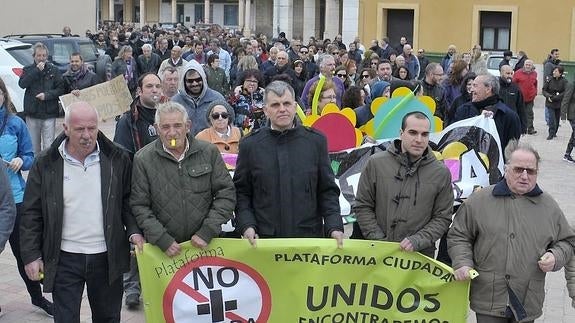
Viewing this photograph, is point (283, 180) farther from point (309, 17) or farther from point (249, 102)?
point (309, 17)

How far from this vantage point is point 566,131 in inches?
815

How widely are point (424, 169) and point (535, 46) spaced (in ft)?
99.2

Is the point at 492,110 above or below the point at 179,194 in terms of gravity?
above

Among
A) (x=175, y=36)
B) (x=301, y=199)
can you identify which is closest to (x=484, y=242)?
(x=301, y=199)

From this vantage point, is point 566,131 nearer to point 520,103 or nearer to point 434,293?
point 520,103

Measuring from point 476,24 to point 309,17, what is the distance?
75.6 feet

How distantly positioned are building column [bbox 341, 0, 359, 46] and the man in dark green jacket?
34468 mm

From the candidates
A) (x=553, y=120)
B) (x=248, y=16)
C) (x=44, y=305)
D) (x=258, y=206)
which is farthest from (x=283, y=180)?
(x=248, y=16)

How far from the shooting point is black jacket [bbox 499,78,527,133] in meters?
11.9

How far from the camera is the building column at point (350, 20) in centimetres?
3953

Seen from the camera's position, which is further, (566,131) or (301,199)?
(566,131)

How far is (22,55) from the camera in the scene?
17.3m

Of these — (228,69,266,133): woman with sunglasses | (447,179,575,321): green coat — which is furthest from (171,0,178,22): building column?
(447,179,575,321): green coat

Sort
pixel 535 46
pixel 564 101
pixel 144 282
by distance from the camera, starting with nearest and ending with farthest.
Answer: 1. pixel 144 282
2. pixel 564 101
3. pixel 535 46
